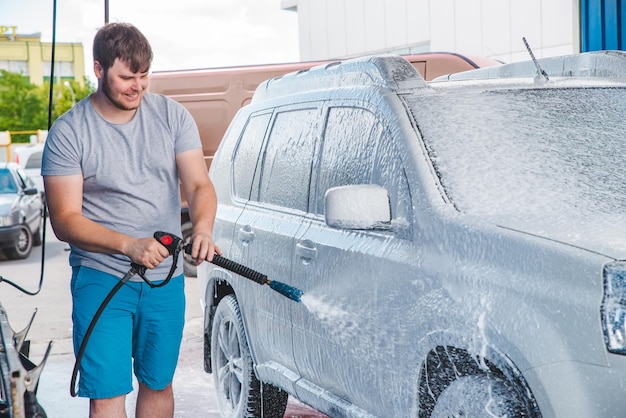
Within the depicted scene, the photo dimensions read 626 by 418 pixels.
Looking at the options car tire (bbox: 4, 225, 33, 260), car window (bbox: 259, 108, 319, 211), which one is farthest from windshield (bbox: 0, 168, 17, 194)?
car window (bbox: 259, 108, 319, 211)

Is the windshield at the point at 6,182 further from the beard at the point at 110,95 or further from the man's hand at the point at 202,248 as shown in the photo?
the man's hand at the point at 202,248

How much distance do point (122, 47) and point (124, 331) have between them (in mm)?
1080

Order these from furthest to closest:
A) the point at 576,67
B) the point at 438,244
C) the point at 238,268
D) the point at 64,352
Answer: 1. the point at 64,352
2. the point at 576,67
3. the point at 238,268
4. the point at 438,244

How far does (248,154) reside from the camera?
18.4 feet

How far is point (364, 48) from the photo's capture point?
26.3 metres

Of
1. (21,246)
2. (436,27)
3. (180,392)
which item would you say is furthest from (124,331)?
(436,27)

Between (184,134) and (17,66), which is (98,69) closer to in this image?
(184,134)

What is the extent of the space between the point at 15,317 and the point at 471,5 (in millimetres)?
13805

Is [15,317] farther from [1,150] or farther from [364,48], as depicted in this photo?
[1,150]

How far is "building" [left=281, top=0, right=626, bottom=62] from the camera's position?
19344 millimetres

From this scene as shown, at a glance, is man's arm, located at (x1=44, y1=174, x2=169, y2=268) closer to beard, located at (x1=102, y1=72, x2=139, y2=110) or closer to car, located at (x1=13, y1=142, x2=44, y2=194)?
beard, located at (x1=102, y1=72, x2=139, y2=110)

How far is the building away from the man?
10.1 m

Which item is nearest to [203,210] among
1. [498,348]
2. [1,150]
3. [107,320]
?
[107,320]

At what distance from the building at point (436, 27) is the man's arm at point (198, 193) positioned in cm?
1001
